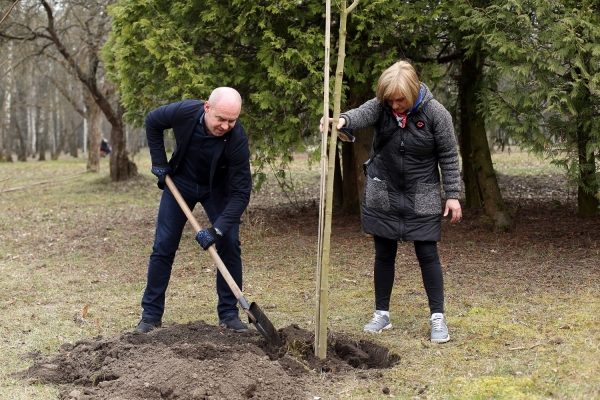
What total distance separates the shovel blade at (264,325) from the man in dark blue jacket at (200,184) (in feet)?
1.84

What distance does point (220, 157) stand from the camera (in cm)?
523

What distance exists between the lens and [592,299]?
→ 6.15 m

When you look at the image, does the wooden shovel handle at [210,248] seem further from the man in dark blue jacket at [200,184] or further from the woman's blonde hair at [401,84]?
the woman's blonde hair at [401,84]

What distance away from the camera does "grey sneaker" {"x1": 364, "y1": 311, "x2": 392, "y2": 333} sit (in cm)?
542

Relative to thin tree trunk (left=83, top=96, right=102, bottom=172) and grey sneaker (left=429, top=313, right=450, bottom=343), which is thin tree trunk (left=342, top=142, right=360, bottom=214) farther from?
thin tree trunk (left=83, top=96, right=102, bottom=172)

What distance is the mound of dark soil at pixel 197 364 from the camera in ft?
13.4

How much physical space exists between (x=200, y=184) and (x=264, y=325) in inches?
48.5

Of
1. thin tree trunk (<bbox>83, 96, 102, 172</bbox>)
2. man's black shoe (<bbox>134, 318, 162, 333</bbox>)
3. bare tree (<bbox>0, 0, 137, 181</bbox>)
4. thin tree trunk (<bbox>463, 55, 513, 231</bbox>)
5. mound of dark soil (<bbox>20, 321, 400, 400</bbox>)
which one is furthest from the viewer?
thin tree trunk (<bbox>83, 96, 102, 172</bbox>)

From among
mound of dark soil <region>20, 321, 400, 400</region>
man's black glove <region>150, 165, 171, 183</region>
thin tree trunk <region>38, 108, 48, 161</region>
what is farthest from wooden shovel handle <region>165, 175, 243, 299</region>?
thin tree trunk <region>38, 108, 48, 161</region>

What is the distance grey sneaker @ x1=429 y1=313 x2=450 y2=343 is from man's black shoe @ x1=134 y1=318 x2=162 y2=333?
2.06 metres

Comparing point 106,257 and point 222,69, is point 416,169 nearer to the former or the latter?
point 222,69

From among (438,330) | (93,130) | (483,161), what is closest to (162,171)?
(438,330)

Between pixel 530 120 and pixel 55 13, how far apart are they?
16.0 m

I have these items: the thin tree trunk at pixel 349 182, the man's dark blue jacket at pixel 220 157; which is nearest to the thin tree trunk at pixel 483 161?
the thin tree trunk at pixel 349 182
